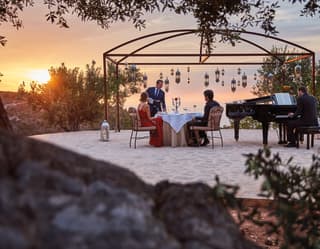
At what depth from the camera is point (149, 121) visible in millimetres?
11609

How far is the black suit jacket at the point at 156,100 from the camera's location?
13.0 meters

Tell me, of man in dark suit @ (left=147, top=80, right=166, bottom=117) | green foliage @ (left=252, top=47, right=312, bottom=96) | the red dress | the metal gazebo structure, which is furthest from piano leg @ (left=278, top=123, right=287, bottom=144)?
green foliage @ (left=252, top=47, right=312, bottom=96)

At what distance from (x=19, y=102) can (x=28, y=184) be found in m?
20.9

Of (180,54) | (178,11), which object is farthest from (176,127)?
(178,11)

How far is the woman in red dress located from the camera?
1145cm

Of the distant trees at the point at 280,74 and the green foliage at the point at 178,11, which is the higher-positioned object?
the distant trees at the point at 280,74

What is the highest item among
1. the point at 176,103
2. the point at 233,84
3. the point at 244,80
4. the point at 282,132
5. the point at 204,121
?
the point at 244,80

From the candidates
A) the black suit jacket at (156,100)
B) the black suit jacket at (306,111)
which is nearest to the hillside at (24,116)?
the black suit jacket at (156,100)

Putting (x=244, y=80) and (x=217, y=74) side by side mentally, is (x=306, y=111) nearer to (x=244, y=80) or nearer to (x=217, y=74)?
(x=244, y=80)

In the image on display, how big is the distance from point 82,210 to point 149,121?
10778 millimetres

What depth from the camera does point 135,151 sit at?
10.4 m

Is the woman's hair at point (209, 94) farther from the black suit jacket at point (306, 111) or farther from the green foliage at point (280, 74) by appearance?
the green foliage at point (280, 74)

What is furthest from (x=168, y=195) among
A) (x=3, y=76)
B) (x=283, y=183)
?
(x=3, y=76)

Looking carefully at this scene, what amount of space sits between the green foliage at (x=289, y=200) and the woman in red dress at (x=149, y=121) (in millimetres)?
9649
